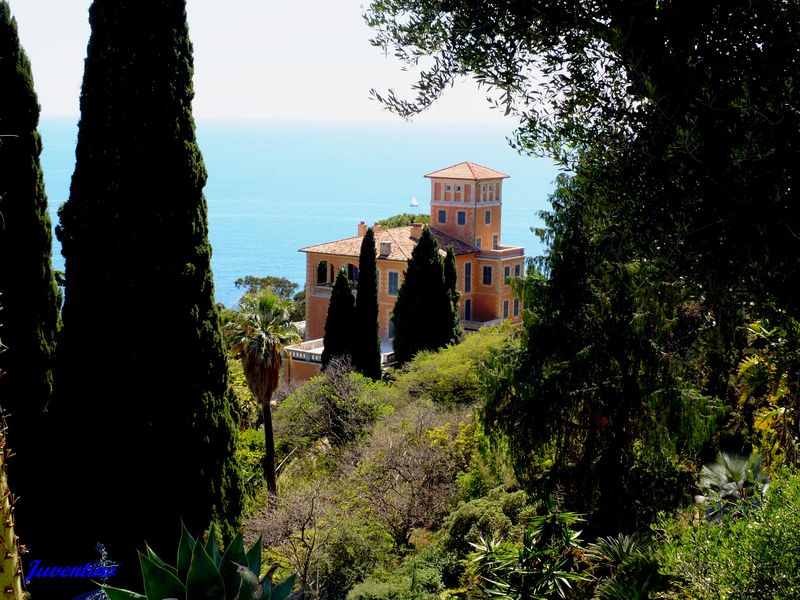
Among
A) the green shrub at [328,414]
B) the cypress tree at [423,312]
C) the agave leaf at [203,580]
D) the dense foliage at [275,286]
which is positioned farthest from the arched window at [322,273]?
the agave leaf at [203,580]

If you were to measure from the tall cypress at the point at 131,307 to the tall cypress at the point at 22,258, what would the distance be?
0.93 metres

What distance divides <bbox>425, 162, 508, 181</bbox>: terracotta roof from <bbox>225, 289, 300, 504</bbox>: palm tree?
34.6 metres

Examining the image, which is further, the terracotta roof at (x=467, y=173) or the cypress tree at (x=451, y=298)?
the terracotta roof at (x=467, y=173)

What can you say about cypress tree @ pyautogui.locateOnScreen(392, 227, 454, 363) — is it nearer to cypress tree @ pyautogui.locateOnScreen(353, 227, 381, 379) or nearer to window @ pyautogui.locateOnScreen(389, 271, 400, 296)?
cypress tree @ pyautogui.locateOnScreen(353, 227, 381, 379)

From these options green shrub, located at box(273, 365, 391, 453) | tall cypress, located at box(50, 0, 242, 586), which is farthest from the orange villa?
tall cypress, located at box(50, 0, 242, 586)

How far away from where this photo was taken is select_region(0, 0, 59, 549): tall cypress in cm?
1286

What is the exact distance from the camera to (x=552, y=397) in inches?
587

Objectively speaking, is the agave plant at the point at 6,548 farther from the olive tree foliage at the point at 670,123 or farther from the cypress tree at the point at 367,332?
the cypress tree at the point at 367,332

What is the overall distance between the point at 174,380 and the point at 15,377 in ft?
8.06

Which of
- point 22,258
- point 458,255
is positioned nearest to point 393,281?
point 458,255

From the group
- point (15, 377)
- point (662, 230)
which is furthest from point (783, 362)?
point (15, 377)

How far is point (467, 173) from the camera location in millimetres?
55875

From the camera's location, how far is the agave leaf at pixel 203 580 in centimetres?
437

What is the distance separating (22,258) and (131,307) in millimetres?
2045
